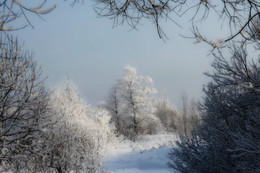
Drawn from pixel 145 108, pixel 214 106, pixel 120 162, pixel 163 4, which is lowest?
pixel 120 162

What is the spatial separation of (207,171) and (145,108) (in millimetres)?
24394

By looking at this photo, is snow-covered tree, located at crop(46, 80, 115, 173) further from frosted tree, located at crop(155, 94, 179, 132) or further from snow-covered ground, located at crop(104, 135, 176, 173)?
frosted tree, located at crop(155, 94, 179, 132)

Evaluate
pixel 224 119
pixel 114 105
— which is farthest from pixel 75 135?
pixel 114 105

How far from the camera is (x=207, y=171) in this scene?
6254mm

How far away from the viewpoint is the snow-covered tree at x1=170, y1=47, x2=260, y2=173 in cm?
577

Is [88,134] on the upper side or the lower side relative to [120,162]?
upper

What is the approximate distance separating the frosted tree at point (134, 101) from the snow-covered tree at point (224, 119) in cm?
2283

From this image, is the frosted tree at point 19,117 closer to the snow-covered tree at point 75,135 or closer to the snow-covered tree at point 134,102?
the snow-covered tree at point 75,135

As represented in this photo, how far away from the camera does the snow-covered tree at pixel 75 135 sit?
258 inches

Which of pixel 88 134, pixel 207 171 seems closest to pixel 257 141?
pixel 207 171

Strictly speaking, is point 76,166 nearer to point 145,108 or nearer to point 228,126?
point 228,126

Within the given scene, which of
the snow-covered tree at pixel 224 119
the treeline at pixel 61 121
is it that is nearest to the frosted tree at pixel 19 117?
the treeline at pixel 61 121

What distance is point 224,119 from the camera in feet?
23.0

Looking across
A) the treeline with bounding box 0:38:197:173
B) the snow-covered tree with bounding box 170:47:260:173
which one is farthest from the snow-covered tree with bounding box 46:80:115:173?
the snow-covered tree with bounding box 170:47:260:173
